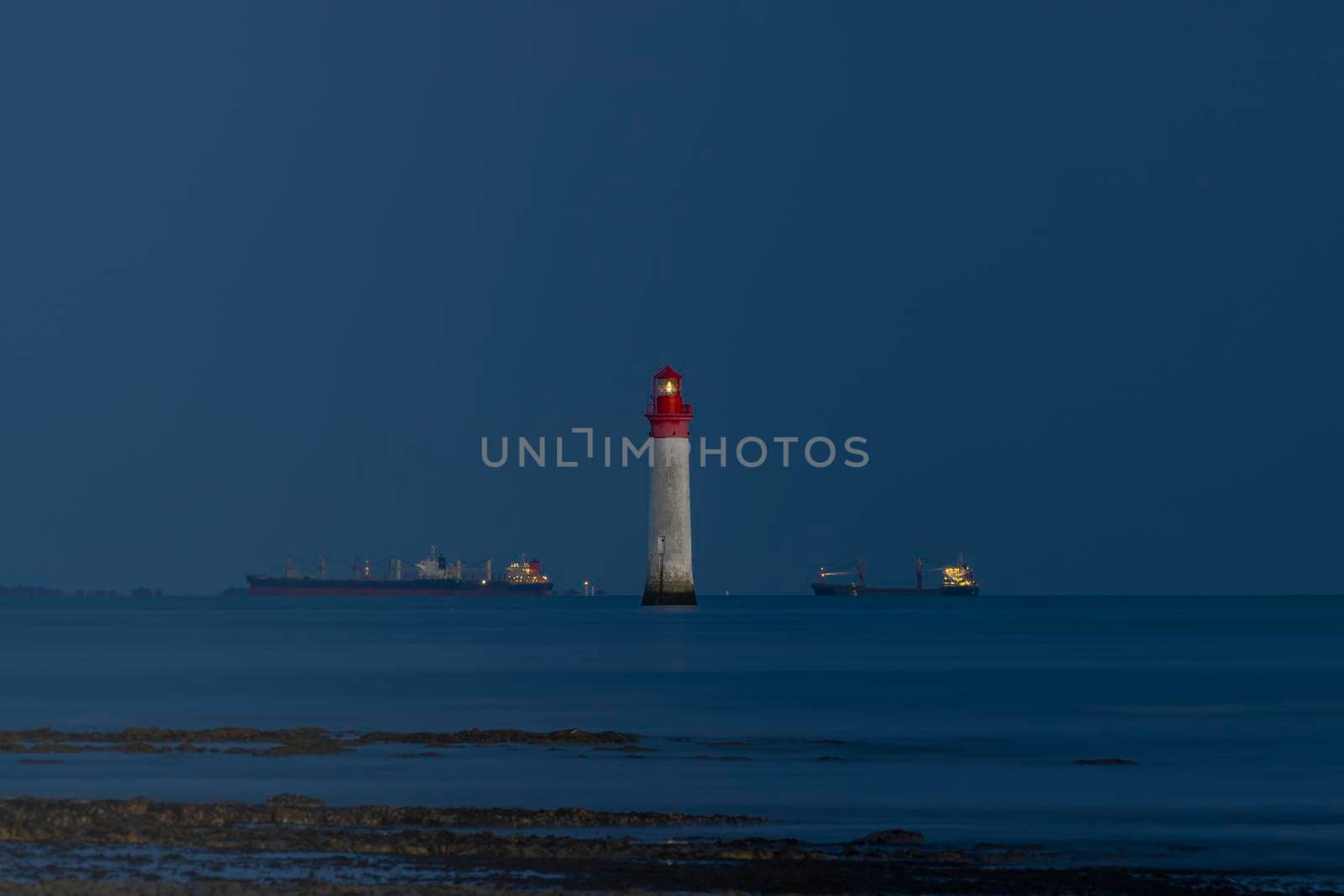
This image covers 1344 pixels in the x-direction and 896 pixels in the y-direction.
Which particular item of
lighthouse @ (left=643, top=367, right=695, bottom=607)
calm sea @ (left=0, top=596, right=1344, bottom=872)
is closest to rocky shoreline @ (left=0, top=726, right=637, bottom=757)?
calm sea @ (left=0, top=596, right=1344, bottom=872)

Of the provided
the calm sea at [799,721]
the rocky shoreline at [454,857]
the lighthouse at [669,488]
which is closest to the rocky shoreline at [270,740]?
the calm sea at [799,721]

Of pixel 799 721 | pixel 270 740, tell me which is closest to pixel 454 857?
pixel 270 740

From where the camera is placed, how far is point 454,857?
18625 millimetres

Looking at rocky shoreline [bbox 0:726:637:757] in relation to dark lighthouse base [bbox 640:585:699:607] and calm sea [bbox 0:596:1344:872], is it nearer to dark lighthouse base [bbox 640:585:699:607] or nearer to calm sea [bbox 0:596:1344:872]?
calm sea [bbox 0:596:1344:872]

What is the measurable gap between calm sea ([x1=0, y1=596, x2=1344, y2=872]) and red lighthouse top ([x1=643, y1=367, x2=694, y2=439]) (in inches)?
341

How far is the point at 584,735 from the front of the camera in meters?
32.9

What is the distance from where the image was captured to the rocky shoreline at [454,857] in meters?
17.1

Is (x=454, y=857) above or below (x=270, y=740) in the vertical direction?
below

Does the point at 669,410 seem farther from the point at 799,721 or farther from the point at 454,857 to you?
the point at 454,857

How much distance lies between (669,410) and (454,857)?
66617mm

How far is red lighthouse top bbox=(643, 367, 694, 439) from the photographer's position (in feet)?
278

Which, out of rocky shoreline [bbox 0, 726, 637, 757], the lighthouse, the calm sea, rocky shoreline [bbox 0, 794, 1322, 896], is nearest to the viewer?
rocky shoreline [bbox 0, 794, 1322, 896]

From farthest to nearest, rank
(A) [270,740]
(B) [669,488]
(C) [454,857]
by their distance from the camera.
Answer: (B) [669,488] < (A) [270,740] < (C) [454,857]

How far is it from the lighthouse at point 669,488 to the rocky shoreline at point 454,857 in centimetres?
6216
